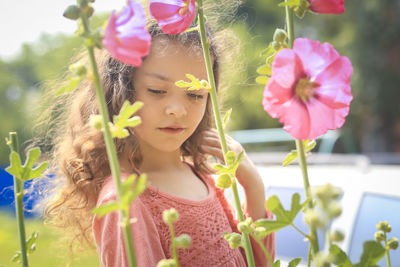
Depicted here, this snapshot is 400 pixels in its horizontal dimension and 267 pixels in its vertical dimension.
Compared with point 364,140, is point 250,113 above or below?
above

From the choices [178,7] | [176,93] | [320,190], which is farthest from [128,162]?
[320,190]

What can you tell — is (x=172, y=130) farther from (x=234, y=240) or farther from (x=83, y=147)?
(x=234, y=240)

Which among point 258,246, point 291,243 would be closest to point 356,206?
point 291,243

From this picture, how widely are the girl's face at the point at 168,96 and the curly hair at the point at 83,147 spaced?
4 cm

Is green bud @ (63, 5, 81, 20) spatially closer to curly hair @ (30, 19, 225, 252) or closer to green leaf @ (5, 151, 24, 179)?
green leaf @ (5, 151, 24, 179)

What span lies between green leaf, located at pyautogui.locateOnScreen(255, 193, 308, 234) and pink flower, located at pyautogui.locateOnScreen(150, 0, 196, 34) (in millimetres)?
225

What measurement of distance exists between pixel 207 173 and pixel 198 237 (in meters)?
0.28

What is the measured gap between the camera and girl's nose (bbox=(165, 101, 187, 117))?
80cm

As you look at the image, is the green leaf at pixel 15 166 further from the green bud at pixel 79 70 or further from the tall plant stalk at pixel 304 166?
the tall plant stalk at pixel 304 166

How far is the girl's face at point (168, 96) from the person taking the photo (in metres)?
0.82

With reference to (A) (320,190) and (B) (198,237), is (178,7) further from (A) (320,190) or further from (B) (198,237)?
(B) (198,237)

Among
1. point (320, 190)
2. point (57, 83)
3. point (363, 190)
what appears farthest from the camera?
point (363, 190)

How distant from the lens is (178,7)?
1.56 ft

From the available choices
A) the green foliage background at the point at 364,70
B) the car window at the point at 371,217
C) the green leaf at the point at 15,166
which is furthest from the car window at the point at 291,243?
the green foliage background at the point at 364,70
